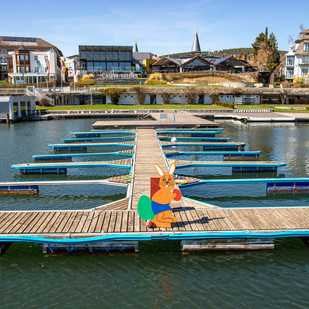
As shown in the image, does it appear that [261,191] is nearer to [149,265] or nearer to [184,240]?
[184,240]

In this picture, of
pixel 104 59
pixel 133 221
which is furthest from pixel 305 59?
pixel 133 221

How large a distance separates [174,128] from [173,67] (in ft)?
173

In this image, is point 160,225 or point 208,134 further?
point 208,134

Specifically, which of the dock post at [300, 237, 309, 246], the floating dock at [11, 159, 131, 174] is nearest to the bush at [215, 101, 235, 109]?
the floating dock at [11, 159, 131, 174]

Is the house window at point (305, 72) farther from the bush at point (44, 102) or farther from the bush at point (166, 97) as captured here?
the bush at point (44, 102)

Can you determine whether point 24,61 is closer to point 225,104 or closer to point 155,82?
point 155,82

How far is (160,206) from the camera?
12305mm

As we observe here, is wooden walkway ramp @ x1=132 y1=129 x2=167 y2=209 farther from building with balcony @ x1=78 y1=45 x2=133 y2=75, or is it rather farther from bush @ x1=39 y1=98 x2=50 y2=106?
building with balcony @ x1=78 y1=45 x2=133 y2=75

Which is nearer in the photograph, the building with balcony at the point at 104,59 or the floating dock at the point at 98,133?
the floating dock at the point at 98,133

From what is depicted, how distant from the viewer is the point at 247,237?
11977 millimetres

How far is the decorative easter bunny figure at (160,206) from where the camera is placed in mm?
12156

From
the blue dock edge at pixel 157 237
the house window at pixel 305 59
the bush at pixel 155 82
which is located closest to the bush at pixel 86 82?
the bush at pixel 155 82

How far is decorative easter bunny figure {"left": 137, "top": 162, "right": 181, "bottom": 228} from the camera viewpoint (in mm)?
12156

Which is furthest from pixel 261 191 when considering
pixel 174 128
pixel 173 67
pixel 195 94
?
pixel 173 67
